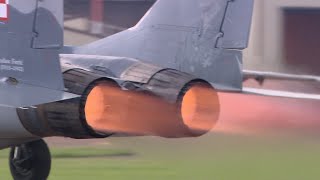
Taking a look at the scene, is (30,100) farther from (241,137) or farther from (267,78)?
(267,78)

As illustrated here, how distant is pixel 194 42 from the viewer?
7.94 m

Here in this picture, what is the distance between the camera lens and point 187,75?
7.27 meters

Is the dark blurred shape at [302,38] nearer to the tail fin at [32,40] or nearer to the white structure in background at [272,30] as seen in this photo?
the white structure in background at [272,30]

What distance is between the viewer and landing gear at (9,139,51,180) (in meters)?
8.45

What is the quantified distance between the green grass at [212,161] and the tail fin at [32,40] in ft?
6.73

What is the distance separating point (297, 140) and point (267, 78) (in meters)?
2.59

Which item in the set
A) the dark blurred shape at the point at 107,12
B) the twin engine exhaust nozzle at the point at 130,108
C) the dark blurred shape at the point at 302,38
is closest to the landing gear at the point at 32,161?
the twin engine exhaust nozzle at the point at 130,108

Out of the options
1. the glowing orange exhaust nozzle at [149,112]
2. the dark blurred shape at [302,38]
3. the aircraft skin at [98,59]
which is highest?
the aircraft skin at [98,59]

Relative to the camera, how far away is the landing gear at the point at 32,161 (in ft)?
27.7

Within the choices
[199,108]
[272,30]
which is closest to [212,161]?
[199,108]

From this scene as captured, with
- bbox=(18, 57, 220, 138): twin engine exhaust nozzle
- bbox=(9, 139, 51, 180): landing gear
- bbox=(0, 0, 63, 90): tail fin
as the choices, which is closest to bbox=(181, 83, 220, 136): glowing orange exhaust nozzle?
bbox=(18, 57, 220, 138): twin engine exhaust nozzle

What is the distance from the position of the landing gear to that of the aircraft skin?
1.09 m

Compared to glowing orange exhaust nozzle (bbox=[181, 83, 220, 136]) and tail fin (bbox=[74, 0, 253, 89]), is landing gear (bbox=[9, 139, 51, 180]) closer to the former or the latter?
tail fin (bbox=[74, 0, 253, 89])

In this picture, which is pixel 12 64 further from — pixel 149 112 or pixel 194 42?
pixel 194 42
